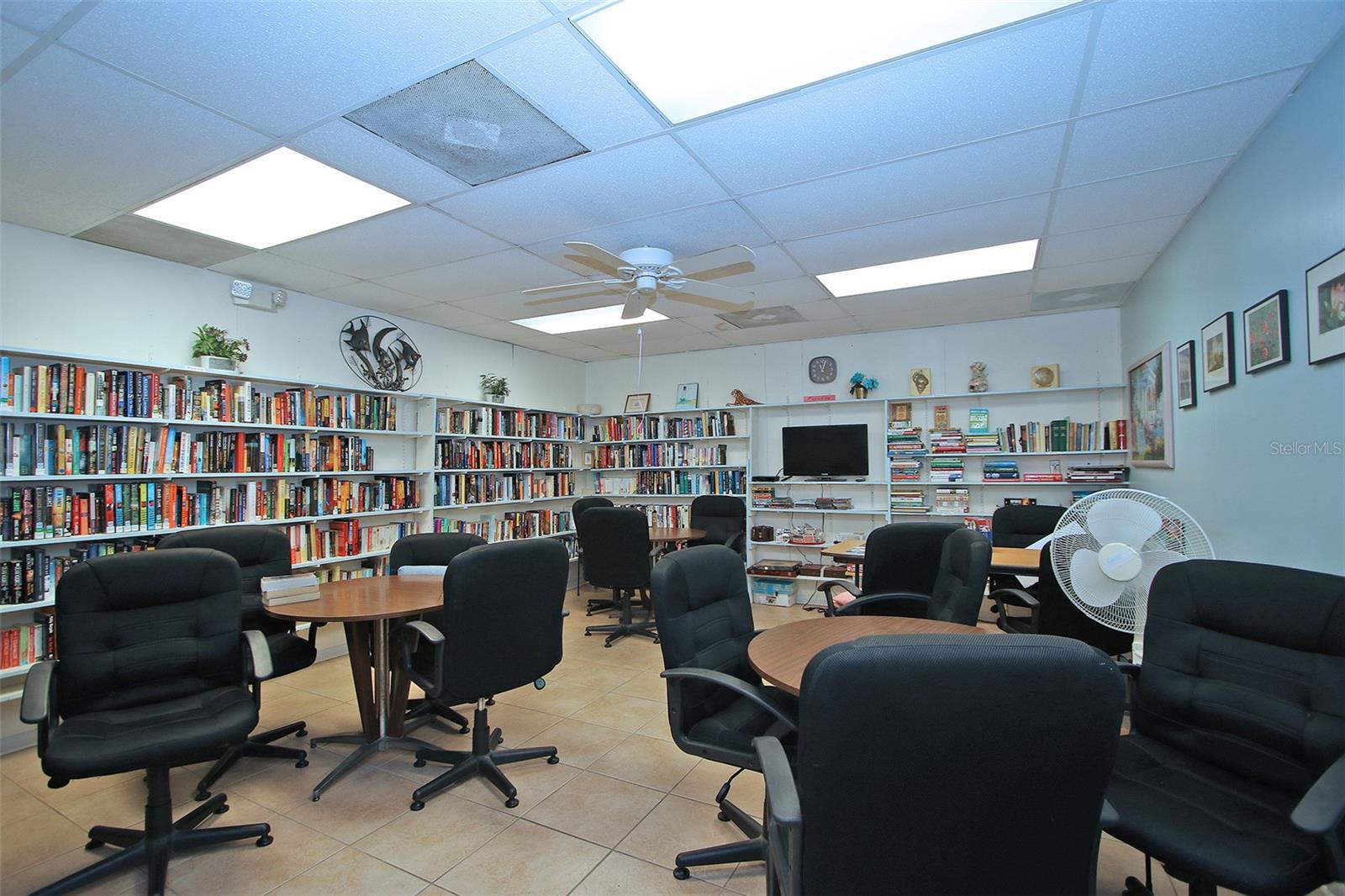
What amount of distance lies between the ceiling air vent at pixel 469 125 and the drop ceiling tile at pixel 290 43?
0.08m

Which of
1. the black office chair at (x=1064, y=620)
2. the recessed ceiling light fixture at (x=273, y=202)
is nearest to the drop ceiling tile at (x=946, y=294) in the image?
the black office chair at (x=1064, y=620)

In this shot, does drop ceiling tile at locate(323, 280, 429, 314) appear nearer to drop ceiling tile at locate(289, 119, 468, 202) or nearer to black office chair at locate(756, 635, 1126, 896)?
drop ceiling tile at locate(289, 119, 468, 202)

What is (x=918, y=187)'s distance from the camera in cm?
280

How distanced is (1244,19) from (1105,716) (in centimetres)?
209

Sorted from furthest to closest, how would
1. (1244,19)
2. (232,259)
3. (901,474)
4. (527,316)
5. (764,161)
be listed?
(901,474)
(527,316)
(232,259)
(764,161)
(1244,19)

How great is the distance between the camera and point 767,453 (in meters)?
6.45

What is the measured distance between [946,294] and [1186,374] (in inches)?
67.6

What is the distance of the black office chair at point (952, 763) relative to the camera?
95 centimetres

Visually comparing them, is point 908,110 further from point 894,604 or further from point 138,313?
point 138,313

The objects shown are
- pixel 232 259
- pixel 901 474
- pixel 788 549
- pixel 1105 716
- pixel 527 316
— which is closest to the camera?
pixel 1105 716

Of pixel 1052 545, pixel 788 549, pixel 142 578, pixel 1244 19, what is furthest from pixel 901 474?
pixel 142 578

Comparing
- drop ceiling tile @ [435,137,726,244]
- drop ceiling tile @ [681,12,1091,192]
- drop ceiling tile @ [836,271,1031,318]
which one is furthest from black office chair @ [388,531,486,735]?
drop ceiling tile @ [836,271,1031,318]

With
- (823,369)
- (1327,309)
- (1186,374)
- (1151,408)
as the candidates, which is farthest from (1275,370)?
(823,369)

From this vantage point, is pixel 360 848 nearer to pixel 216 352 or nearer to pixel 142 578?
pixel 142 578
